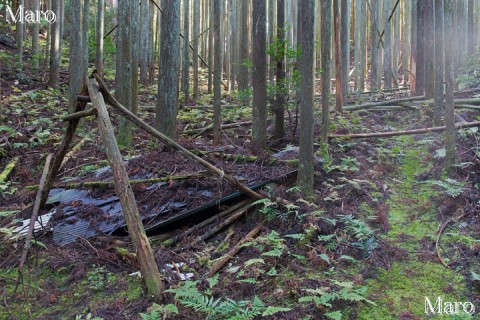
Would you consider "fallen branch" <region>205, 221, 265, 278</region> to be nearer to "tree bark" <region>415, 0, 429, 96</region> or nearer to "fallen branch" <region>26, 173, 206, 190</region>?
"fallen branch" <region>26, 173, 206, 190</region>

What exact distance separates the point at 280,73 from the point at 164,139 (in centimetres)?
333

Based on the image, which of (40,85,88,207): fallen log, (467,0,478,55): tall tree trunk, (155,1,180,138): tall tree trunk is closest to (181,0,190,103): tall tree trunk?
(155,1,180,138): tall tree trunk

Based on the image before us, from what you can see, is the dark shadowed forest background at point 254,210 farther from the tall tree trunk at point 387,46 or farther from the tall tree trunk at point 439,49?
the tall tree trunk at point 387,46

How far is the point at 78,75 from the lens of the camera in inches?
386

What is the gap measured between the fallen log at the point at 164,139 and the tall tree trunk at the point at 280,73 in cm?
252

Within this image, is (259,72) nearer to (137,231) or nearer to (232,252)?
(232,252)

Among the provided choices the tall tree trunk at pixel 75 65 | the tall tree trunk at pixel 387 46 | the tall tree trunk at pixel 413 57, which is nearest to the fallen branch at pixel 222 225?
the tall tree trunk at pixel 75 65

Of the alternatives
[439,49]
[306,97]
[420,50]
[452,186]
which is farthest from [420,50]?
[306,97]

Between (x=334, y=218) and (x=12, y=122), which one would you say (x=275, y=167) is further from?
(x=12, y=122)

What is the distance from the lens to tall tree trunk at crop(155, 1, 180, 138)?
7.19 metres

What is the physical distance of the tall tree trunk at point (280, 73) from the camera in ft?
21.7

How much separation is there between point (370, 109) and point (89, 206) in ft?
25.6

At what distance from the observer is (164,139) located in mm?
4789

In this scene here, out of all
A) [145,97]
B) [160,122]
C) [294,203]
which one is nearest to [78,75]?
[160,122]
